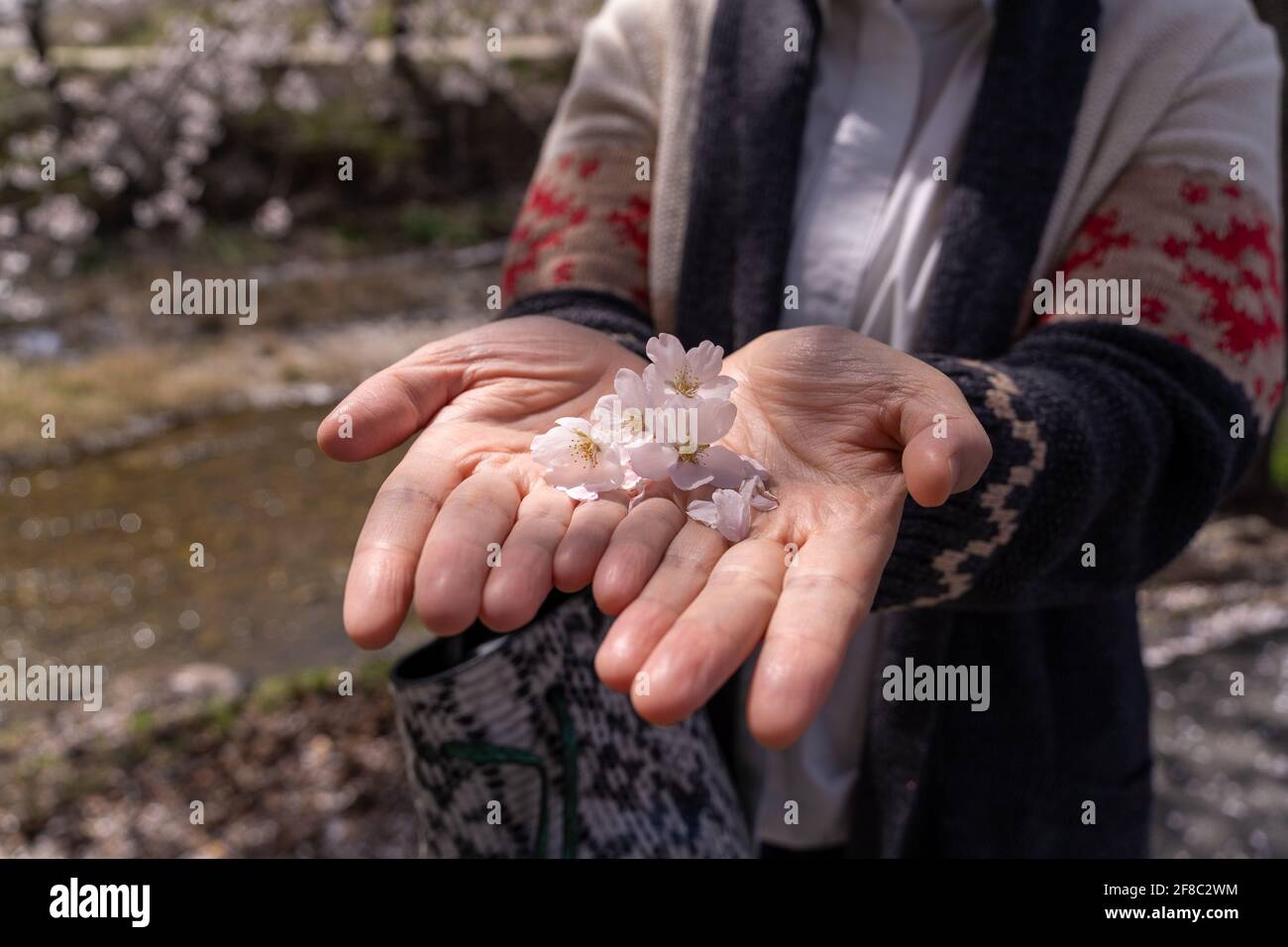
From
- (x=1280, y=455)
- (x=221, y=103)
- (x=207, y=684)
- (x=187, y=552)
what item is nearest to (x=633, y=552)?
(x=207, y=684)

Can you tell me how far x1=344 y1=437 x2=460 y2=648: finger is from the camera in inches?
41.1

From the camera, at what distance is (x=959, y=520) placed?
1255 millimetres

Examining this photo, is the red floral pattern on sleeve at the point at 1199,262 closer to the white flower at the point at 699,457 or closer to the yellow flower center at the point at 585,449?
the white flower at the point at 699,457

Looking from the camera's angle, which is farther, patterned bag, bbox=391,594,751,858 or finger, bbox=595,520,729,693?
patterned bag, bbox=391,594,751,858

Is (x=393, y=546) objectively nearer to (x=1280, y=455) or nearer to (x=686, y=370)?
(x=686, y=370)

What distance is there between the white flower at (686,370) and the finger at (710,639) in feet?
1.05

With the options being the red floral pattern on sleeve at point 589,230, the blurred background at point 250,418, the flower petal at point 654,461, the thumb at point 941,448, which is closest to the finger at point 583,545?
the flower petal at point 654,461

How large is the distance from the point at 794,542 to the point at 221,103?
761 centimetres

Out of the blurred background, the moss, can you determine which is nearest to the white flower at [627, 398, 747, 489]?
the blurred background

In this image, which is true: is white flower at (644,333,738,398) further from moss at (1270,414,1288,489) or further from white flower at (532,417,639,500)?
moss at (1270,414,1288,489)

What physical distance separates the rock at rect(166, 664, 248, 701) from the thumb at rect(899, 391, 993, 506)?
2540 mm

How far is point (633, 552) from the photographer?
1150mm

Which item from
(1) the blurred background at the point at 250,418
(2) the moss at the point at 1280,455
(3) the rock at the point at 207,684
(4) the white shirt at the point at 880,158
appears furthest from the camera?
(2) the moss at the point at 1280,455

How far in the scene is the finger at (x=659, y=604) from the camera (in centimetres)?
104
